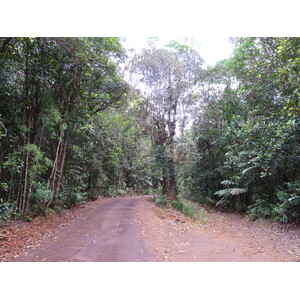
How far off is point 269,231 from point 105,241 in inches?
194

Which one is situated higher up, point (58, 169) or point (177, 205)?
point (58, 169)

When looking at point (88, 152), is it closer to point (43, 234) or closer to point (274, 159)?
point (43, 234)

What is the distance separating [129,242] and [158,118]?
6.34 meters

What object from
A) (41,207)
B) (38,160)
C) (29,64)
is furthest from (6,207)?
(29,64)

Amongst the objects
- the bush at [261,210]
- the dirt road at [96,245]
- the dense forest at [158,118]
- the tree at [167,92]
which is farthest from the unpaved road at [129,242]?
the tree at [167,92]

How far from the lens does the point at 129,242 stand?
3764mm

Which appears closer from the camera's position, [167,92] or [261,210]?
[261,210]

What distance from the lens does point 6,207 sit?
14.8ft

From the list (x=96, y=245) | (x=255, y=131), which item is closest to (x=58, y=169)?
(x=96, y=245)

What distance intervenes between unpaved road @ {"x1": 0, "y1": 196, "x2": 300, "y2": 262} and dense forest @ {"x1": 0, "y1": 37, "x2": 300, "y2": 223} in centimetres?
82

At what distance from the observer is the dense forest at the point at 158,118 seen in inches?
189

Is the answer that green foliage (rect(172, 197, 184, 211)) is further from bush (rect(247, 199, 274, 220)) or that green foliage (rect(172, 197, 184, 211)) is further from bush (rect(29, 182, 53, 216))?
bush (rect(29, 182, 53, 216))

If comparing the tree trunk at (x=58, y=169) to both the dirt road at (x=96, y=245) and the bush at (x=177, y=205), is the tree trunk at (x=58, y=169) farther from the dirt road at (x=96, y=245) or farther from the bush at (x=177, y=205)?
the bush at (x=177, y=205)

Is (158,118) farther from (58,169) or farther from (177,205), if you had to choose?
(58,169)
